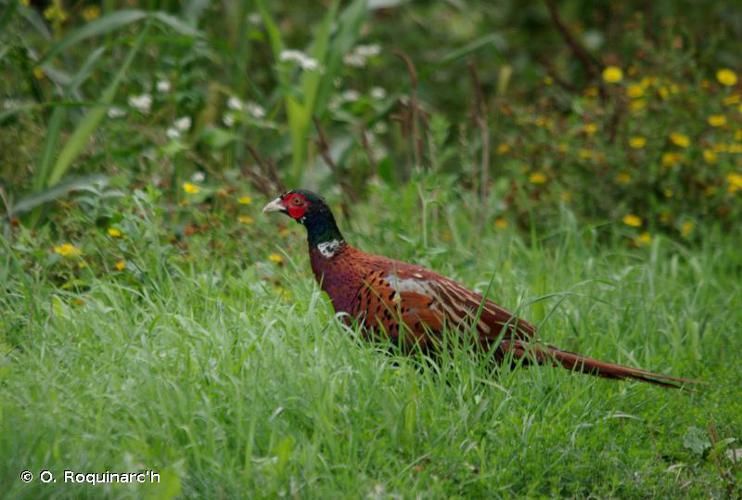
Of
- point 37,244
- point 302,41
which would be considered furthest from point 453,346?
point 302,41

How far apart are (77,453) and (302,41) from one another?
19.9 feet

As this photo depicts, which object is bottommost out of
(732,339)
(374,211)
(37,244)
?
(732,339)

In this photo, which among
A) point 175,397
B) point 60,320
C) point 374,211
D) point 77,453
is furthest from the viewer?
point 374,211

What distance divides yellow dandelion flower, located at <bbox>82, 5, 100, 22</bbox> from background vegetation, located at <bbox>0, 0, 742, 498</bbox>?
0.8 inches

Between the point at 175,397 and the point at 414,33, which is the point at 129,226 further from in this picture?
the point at 414,33

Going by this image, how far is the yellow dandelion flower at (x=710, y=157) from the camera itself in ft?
20.4

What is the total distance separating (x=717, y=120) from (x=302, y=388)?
12.2ft

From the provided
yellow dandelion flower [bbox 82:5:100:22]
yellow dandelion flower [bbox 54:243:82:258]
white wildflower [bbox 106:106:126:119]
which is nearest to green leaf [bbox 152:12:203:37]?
white wildflower [bbox 106:106:126:119]

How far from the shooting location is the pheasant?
396 centimetres

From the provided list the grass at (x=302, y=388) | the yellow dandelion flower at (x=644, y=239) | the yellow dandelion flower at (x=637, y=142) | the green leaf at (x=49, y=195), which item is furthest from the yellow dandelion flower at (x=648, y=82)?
the green leaf at (x=49, y=195)

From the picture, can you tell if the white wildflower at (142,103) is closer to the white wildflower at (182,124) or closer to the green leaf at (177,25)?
the white wildflower at (182,124)

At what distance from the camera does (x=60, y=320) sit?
411 cm

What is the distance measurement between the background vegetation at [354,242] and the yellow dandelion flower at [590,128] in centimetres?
1

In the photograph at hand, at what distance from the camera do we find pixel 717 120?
6.27 m
